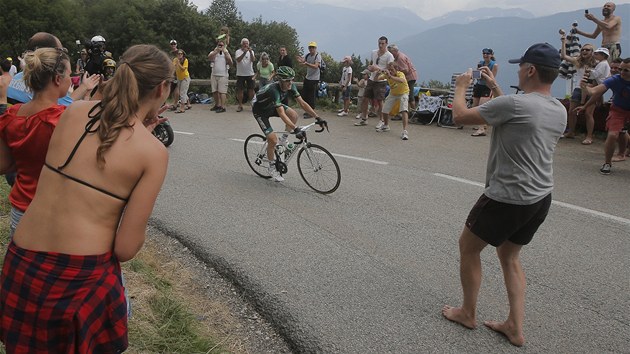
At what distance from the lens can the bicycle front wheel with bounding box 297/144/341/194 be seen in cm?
700

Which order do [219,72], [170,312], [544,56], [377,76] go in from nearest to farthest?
[544,56]
[170,312]
[377,76]
[219,72]

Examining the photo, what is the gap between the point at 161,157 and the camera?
1.96 metres

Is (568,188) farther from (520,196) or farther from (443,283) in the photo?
(520,196)

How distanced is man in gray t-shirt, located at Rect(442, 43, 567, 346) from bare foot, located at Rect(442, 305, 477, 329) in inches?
9.9

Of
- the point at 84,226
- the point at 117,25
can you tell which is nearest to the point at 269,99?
the point at 84,226

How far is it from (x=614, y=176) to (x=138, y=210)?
321 inches

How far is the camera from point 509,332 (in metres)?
3.50

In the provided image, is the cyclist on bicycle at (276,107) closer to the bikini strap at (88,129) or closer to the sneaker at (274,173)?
the sneaker at (274,173)

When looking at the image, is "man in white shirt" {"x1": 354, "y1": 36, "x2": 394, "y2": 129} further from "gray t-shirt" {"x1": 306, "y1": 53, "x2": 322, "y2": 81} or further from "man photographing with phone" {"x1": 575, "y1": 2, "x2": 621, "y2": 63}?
"man photographing with phone" {"x1": 575, "y1": 2, "x2": 621, "y2": 63}

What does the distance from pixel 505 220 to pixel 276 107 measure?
178 inches

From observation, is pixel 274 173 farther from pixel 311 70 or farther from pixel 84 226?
pixel 311 70

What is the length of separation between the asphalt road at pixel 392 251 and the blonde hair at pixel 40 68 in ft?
7.16

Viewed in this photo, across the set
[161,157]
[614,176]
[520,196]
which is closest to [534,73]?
[520,196]

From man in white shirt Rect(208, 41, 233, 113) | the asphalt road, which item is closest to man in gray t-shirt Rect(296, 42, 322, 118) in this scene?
man in white shirt Rect(208, 41, 233, 113)
